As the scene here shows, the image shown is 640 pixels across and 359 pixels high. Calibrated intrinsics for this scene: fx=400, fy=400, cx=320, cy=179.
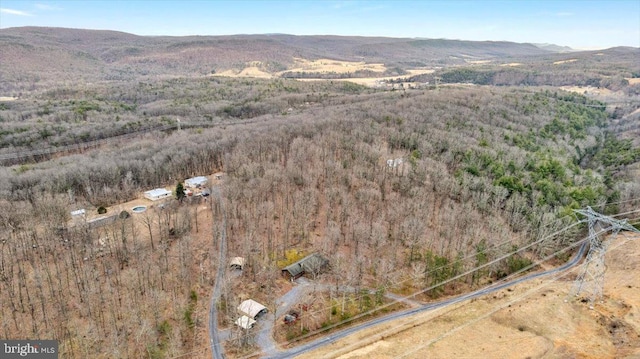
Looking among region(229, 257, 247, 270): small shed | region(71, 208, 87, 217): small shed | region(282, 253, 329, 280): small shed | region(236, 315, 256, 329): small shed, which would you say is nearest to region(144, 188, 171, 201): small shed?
region(71, 208, 87, 217): small shed

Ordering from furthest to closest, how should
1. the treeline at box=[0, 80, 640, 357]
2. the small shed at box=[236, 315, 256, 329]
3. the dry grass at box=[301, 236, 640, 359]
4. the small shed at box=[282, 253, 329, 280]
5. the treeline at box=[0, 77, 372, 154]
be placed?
the treeline at box=[0, 77, 372, 154] → the small shed at box=[282, 253, 329, 280] → the treeline at box=[0, 80, 640, 357] → the small shed at box=[236, 315, 256, 329] → the dry grass at box=[301, 236, 640, 359]

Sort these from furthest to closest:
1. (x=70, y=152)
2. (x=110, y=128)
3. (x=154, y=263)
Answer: (x=110, y=128) < (x=70, y=152) < (x=154, y=263)

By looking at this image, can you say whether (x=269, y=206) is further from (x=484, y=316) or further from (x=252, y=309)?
(x=484, y=316)

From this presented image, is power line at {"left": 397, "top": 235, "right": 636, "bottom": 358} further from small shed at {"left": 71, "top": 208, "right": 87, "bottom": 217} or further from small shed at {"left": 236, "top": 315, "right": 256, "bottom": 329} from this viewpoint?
small shed at {"left": 71, "top": 208, "right": 87, "bottom": 217}

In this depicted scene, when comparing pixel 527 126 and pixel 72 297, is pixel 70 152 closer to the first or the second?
pixel 72 297

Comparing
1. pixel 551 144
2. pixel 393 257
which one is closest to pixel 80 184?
pixel 393 257
